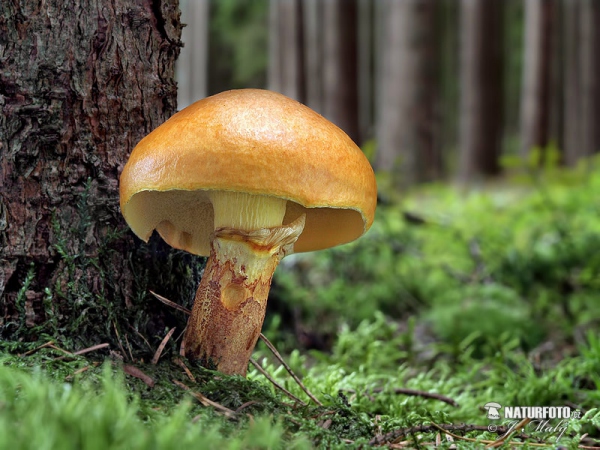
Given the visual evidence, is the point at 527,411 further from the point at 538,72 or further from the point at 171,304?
the point at 538,72

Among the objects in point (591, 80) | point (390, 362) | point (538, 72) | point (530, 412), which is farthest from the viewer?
point (591, 80)

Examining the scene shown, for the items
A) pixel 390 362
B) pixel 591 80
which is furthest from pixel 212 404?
pixel 591 80

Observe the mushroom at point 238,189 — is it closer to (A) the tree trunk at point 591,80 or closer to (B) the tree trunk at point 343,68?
(B) the tree trunk at point 343,68

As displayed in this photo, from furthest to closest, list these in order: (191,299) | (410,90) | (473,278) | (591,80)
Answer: (591,80) → (410,90) → (473,278) → (191,299)

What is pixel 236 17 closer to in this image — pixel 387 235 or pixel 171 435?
pixel 387 235

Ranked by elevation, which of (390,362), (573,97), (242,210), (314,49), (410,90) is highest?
(314,49)

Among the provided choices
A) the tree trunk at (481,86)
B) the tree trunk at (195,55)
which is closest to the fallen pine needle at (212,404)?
the tree trunk at (481,86)
